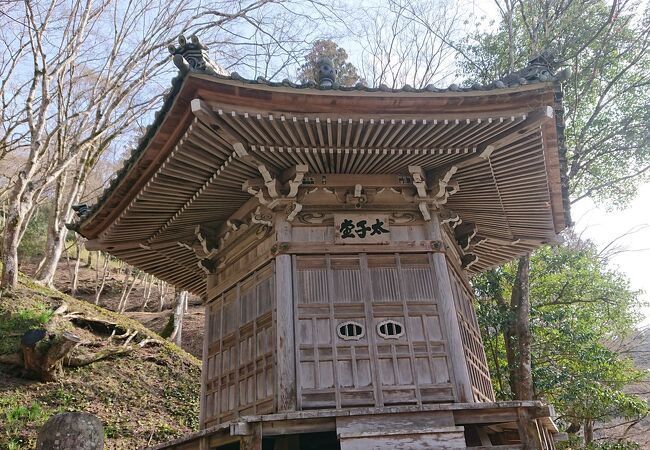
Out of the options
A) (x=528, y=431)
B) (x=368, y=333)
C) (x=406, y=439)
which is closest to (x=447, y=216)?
(x=368, y=333)

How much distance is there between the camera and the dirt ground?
89.5 feet

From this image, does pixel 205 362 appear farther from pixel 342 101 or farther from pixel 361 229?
pixel 342 101

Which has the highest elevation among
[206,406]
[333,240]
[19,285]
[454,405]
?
[19,285]

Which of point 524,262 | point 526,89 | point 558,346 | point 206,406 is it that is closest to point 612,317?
point 558,346

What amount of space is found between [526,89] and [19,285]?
1452cm

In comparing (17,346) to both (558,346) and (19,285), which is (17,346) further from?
(558,346)

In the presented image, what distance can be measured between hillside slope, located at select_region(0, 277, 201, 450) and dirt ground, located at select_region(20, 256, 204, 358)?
35.6 feet

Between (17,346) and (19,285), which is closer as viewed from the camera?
(17,346)

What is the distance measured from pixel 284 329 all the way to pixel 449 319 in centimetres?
205

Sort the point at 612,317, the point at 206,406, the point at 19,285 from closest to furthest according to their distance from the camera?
the point at 206,406
the point at 612,317
the point at 19,285

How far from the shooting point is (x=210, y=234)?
8461 mm

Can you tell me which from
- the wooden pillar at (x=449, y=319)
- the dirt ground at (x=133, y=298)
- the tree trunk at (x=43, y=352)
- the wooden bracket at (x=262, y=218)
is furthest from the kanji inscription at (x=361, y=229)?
the dirt ground at (x=133, y=298)

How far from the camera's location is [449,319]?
6.51 m

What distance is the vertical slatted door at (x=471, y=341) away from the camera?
6980mm
